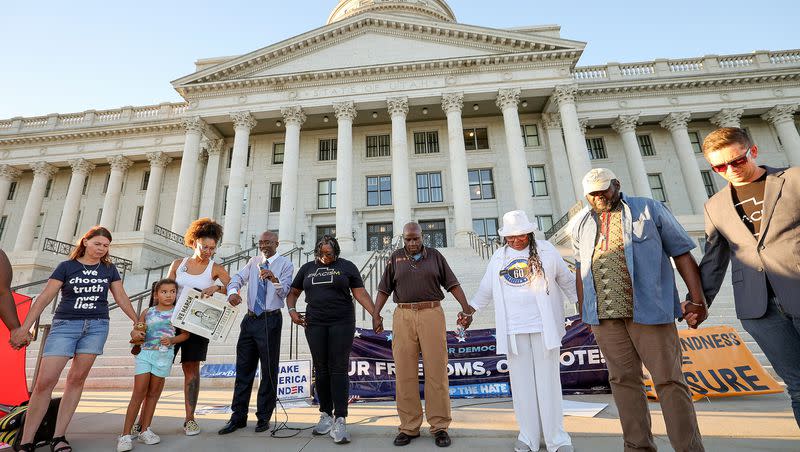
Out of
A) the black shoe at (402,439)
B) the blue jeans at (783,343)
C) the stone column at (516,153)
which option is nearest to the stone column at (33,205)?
the stone column at (516,153)

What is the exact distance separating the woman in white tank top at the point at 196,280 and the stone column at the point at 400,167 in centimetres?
1499

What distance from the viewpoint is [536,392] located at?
341cm

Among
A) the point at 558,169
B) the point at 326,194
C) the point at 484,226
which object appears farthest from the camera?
the point at 326,194

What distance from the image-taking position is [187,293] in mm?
4203

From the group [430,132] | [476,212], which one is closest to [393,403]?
[476,212]

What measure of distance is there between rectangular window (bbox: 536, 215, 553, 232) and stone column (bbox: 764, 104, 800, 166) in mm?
14662

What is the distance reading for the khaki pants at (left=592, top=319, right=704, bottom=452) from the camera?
2.51 meters

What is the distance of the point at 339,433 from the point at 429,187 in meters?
21.9

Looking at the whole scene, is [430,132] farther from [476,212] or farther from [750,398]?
[750,398]

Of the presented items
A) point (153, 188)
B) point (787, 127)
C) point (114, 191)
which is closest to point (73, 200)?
point (114, 191)

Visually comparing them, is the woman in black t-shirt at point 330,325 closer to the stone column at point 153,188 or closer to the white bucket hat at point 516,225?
the white bucket hat at point 516,225

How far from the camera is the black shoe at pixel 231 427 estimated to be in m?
4.02

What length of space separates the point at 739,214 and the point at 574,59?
2303 cm

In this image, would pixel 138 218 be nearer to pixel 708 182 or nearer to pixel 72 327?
pixel 72 327
